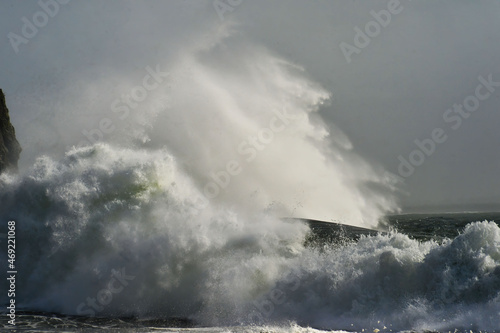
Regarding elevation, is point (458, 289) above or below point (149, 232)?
below

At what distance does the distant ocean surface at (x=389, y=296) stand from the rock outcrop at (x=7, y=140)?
75.8 ft

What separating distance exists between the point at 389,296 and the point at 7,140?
3246 centimetres

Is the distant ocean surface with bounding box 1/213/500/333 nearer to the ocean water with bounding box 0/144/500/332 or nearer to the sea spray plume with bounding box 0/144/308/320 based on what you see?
the ocean water with bounding box 0/144/500/332

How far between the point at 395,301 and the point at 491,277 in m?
2.50

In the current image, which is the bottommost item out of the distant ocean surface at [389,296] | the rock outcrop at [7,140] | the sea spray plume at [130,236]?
the distant ocean surface at [389,296]

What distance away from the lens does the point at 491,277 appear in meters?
11.2

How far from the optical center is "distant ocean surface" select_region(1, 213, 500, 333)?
35.6 feet

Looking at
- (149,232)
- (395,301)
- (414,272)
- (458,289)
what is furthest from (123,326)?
(458,289)

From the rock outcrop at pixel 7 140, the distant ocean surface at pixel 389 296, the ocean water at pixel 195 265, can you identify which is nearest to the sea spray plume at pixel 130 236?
the ocean water at pixel 195 265

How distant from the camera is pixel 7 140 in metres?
34.1

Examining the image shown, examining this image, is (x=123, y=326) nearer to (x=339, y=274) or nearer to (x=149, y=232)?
(x=149, y=232)

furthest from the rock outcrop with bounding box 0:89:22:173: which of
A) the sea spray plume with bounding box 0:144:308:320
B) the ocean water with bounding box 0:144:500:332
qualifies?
the sea spray plume with bounding box 0:144:308:320

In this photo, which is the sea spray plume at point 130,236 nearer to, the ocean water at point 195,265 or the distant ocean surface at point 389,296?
the ocean water at point 195,265

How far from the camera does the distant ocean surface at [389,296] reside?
35.6ft
